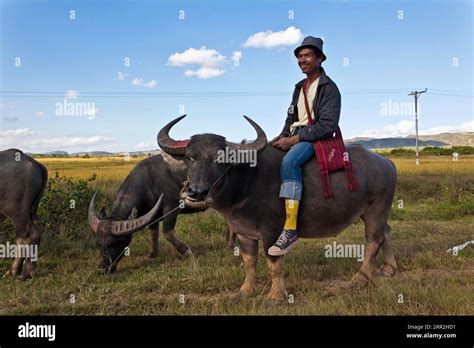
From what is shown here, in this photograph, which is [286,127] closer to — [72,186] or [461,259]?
[461,259]

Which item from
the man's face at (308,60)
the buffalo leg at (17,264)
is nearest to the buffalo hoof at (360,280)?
the man's face at (308,60)

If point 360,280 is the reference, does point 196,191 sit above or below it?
above

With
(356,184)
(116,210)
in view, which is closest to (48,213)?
(116,210)

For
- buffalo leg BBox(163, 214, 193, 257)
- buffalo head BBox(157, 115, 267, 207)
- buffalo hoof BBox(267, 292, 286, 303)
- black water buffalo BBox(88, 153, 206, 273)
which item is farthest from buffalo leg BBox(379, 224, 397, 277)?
buffalo leg BBox(163, 214, 193, 257)

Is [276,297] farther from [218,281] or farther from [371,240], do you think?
[371,240]

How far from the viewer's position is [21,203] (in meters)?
5.51

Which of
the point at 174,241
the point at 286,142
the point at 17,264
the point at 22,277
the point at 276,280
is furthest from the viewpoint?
the point at 174,241

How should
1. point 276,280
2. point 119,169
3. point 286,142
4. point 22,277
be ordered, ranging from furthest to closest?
point 119,169 → point 22,277 → point 286,142 → point 276,280

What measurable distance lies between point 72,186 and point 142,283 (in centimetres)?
426

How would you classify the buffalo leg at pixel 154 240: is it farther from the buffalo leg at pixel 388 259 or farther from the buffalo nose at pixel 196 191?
the buffalo leg at pixel 388 259

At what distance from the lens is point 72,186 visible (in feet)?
27.0

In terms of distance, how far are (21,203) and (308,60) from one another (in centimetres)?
446

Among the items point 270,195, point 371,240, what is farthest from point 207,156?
point 371,240

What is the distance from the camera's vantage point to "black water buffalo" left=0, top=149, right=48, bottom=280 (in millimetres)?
5445
